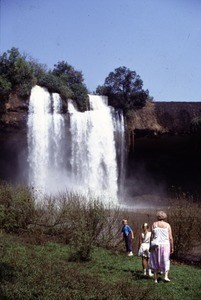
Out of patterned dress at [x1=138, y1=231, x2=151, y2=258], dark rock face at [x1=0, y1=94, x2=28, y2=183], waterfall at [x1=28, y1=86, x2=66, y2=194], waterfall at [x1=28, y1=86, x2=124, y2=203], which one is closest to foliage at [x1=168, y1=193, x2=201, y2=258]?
patterned dress at [x1=138, y1=231, x2=151, y2=258]

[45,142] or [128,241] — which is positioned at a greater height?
[45,142]

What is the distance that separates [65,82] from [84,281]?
25.9 meters

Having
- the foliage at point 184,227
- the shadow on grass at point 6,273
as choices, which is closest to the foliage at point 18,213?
the foliage at point 184,227

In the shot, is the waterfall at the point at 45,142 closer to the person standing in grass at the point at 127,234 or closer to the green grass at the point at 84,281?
the person standing in grass at the point at 127,234

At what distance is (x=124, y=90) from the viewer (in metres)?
34.9

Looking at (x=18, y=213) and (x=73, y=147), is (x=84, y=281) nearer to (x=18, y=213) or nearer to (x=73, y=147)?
(x=18, y=213)

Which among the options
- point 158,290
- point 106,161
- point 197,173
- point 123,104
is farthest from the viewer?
point 197,173

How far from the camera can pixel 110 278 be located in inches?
399

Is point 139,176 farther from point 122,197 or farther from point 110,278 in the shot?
point 110,278

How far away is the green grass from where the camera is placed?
25.4 ft

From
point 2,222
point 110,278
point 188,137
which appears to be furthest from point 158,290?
point 188,137

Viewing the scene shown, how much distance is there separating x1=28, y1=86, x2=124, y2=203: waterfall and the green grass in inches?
628

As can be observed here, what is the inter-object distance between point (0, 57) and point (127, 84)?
10.8 m

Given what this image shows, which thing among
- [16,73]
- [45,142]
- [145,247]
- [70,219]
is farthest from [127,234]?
[16,73]
